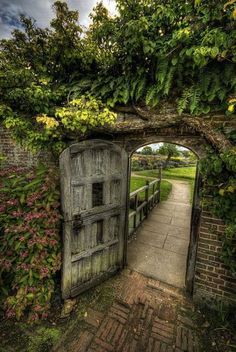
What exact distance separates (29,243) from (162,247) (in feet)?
10.6

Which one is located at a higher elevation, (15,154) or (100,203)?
(15,154)

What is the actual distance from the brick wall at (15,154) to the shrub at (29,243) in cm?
146

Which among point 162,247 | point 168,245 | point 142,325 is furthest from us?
point 168,245

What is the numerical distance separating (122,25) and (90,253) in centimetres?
375

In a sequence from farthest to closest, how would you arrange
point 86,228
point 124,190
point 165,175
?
point 165,175 → point 124,190 → point 86,228

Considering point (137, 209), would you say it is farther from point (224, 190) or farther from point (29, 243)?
point (29, 243)

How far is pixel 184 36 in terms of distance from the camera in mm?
2203

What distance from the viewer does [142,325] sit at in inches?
97.6

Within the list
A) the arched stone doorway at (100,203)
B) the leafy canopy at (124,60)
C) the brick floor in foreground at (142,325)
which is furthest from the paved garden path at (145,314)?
the leafy canopy at (124,60)

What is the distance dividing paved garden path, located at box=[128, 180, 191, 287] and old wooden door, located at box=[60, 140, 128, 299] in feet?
2.48

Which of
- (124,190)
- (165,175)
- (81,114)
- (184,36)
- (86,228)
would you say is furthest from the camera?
(165,175)

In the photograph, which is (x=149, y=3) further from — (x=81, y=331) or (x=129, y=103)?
(x=81, y=331)

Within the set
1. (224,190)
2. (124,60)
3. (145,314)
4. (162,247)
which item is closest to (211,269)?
(145,314)

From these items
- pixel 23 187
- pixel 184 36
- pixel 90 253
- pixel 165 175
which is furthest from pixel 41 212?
pixel 165 175
